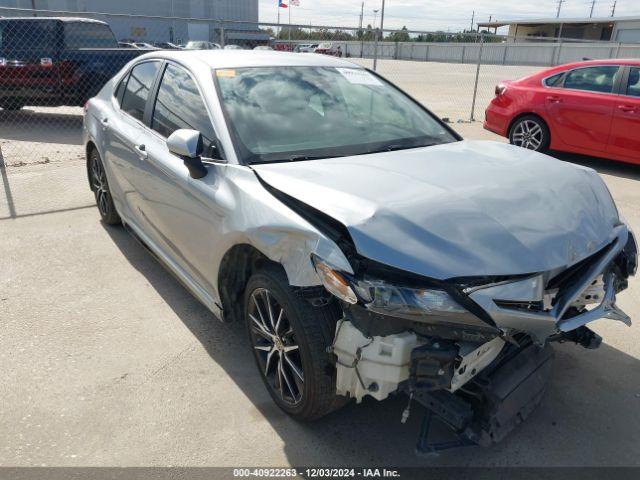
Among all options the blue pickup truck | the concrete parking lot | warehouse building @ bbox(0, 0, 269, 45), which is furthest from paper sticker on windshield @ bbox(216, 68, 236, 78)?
warehouse building @ bbox(0, 0, 269, 45)

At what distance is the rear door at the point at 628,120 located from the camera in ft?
23.2

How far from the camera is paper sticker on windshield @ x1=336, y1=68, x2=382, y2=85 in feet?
12.7

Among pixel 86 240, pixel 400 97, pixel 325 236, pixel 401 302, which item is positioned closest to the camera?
pixel 401 302

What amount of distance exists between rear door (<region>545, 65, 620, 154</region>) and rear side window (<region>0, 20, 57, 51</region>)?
30.0 feet

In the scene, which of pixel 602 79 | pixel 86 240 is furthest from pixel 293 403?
pixel 602 79

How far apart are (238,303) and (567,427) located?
1852 mm

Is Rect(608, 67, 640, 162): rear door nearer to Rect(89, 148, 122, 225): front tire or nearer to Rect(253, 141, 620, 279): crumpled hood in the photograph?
Rect(253, 141, 620, 279): crumpled hood

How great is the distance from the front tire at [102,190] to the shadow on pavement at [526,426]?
2412mm

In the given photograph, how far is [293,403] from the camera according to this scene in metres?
2.63

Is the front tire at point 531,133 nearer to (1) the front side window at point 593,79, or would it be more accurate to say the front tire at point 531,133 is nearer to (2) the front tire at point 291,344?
(1) the front side window at point 593,79

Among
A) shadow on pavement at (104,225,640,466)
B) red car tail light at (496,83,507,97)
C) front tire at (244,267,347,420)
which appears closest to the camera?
front tire at (244,267,347,420)

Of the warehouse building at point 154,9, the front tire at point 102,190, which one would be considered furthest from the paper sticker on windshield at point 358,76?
the warehouse building at point 154,9

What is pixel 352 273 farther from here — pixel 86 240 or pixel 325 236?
pixel 86 240

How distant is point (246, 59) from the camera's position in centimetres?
365
